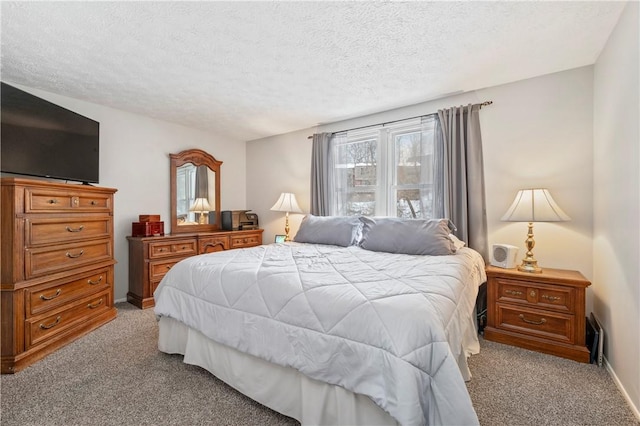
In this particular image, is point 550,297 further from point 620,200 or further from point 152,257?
point 152,257

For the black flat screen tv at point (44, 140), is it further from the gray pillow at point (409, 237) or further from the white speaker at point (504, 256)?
the white speaker at point (504, 256)

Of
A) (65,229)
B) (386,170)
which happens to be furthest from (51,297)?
(386,170)

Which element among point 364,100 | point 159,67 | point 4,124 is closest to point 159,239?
point 4,124

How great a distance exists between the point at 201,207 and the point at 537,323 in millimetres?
4207

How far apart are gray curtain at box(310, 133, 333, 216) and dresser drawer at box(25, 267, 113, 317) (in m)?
2.48

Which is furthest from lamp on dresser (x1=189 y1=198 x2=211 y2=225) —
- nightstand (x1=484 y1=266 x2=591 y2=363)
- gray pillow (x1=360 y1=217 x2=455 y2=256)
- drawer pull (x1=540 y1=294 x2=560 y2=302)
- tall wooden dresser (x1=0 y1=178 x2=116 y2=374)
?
drawer pull (x1=540 y1=294 x2=560 y2=302)

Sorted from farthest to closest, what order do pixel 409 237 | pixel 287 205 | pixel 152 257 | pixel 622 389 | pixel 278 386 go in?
pixel 287 205
pixel 152 257
pixel 409 237
pixel 622 389
pixel 278 386

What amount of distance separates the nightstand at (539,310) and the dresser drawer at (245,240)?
3257 mm

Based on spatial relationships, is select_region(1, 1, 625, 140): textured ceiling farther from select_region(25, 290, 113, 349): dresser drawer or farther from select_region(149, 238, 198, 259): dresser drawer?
select_region(25, 290, 113, 349): dresser drawer

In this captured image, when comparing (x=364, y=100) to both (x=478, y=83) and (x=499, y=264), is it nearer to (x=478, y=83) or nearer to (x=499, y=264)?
(x=478, y=83)

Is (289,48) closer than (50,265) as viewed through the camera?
Yes

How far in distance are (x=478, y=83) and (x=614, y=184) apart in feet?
4.63

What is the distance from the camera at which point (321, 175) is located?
395 centimetres

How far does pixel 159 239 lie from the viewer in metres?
3.38
